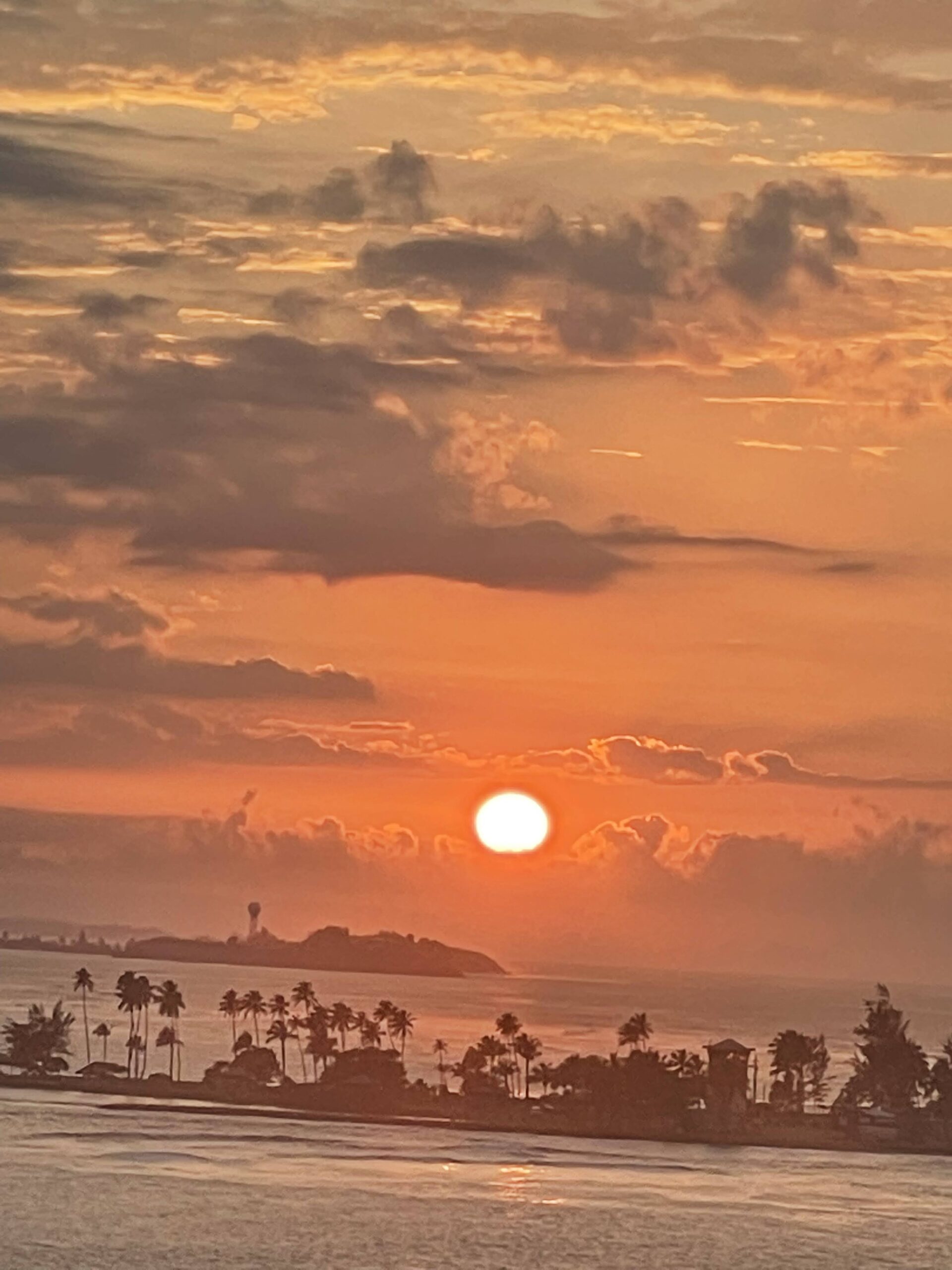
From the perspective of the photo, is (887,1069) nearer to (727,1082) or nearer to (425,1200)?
(727,1082)

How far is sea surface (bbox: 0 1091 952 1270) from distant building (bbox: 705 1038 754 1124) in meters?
3.58

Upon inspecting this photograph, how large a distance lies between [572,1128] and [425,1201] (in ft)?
168

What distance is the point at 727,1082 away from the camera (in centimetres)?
18738

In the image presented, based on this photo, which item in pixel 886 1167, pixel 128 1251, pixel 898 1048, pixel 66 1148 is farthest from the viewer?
pixel 898 1048

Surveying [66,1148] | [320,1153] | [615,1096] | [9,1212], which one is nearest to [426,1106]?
[615,1096]

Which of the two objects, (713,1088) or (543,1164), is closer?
(543,1164)

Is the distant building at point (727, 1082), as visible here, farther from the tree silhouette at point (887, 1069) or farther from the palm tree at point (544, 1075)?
the palm tree at point (544, 1075)

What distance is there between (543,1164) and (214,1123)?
34362mm

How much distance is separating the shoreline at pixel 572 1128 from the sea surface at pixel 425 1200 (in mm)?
1744

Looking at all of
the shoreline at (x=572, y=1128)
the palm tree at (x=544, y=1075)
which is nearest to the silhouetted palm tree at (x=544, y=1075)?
the palm tree at (x=544, y=1075)

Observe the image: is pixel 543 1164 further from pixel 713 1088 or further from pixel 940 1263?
pixel 940 1263

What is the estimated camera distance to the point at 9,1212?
11712 centimetres

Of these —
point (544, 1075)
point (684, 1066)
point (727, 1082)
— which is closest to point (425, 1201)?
point (727, 1082)

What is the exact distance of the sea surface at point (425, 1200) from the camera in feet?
371
